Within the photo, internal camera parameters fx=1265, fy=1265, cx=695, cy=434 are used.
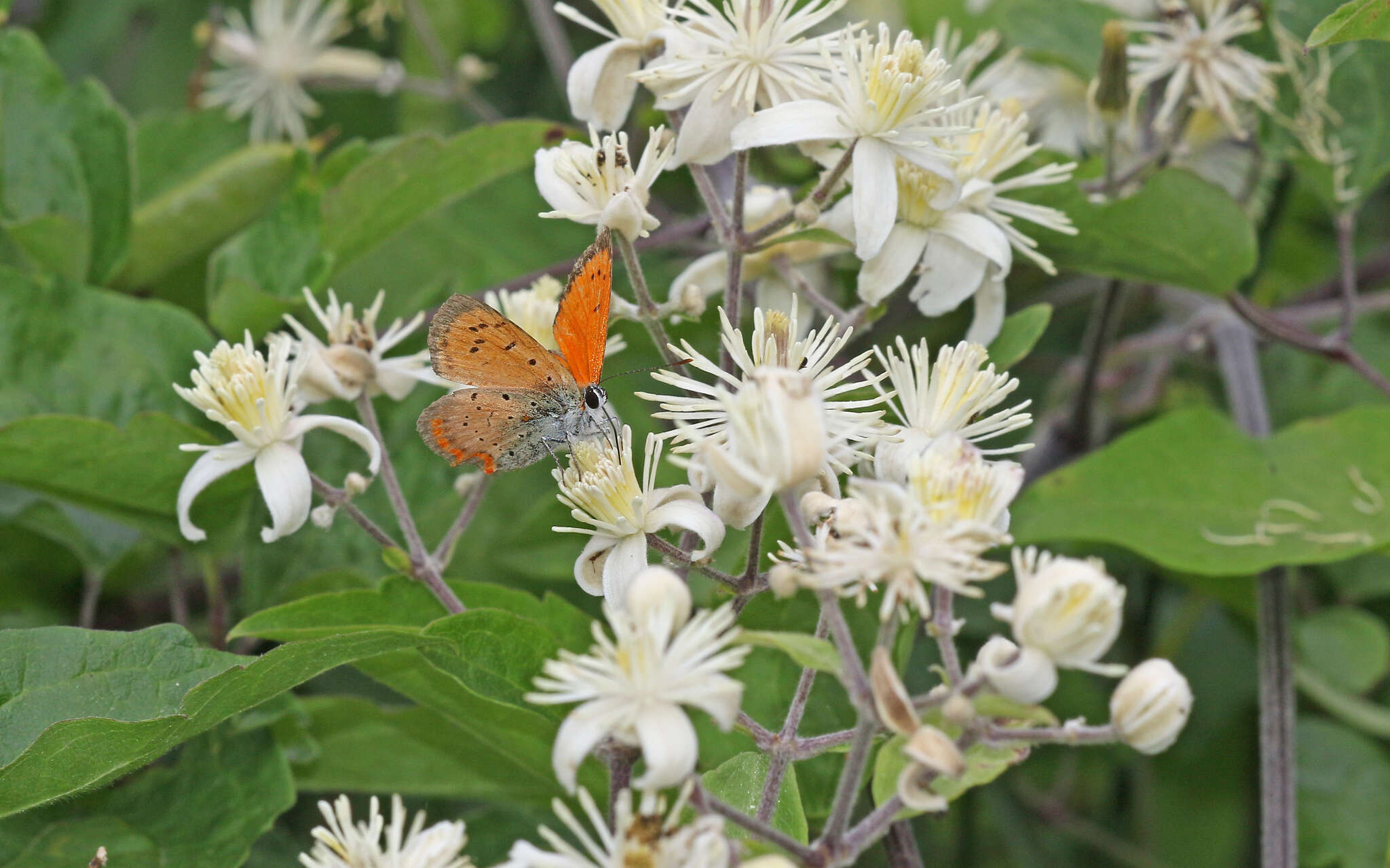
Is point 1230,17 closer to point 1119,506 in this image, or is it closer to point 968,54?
point 968,54

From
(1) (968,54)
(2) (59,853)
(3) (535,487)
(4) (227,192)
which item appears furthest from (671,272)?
(2) (59,853)

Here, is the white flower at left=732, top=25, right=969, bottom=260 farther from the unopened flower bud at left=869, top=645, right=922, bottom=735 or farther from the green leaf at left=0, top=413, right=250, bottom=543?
the green leaf at left=0, top=413, right=250, bottom=543

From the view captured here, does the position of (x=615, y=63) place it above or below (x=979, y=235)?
above

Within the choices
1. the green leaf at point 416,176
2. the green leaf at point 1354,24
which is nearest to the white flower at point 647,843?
the green leaf at point 1354,24

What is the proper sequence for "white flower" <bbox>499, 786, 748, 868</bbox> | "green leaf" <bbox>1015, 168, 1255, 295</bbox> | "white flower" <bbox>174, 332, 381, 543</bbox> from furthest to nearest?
"green leaf" <bbox>1015, 168, 1255, 295</bbox> < "white flower" <bbox>174, 332, 381, 543</bbox> < "white flower" <bbox>499, 786, 748, 868</bbox>

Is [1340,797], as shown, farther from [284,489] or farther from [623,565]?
[284,489]

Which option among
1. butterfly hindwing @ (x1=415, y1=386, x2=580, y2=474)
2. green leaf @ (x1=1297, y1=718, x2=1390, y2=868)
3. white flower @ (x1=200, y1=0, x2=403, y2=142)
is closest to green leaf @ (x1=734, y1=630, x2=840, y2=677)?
butterfly hindwing @ (x1=415, y1=386, x2=580, y2=474)

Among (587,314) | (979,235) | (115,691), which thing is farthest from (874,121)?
(115,691)
